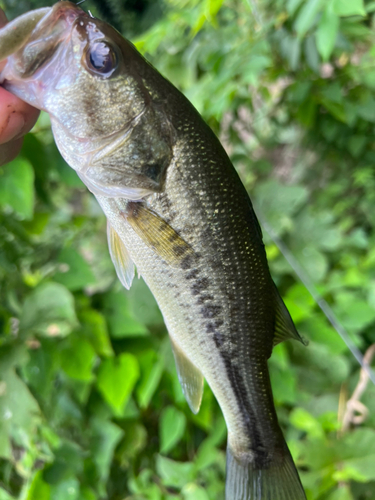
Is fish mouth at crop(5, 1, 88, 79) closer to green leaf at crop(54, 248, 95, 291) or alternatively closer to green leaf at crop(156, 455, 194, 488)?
green leaf at crop(54, 248, 95, 291)

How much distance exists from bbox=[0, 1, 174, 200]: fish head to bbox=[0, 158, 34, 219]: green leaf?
1.20 feet

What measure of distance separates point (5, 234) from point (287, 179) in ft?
4.46

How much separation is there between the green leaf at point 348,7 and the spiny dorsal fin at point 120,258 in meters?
0.62

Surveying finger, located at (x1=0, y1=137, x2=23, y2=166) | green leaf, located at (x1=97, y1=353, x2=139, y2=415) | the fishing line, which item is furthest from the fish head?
the fishing line

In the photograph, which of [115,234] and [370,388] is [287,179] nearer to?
[370,388]

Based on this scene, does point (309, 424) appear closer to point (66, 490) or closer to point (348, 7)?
point (66, 490)

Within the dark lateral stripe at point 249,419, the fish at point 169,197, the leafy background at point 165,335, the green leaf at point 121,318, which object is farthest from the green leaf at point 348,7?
the green leaf at point 121,318

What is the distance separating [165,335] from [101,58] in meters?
0.76

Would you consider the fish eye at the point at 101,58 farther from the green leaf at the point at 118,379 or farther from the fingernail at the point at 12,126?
the green leaf at the point at 118,379

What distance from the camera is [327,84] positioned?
1.06m

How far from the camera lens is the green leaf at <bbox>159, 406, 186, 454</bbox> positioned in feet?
3.03

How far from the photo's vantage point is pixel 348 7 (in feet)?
2.27

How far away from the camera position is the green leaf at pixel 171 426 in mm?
922

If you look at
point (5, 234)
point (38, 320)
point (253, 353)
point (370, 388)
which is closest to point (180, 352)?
point (253, 353)
